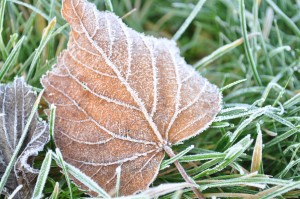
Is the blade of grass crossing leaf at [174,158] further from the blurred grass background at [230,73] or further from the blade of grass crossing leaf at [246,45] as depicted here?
the blade of grass crossing leaf at [246,45]

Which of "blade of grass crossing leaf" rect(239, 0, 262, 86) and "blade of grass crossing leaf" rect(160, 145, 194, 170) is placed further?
"blade of grass crossing leaf" rect(239, 0, 262, 86)

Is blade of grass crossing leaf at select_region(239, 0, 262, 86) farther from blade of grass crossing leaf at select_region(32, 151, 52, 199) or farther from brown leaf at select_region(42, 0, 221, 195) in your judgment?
blade of grass crossing leaf at select_region(32, 151, 52, 199)

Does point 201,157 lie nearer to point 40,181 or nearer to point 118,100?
point 118,100

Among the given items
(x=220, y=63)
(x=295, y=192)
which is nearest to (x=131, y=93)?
(x=295, y=192)

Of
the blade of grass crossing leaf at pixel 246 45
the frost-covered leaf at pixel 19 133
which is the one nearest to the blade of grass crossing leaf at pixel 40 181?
the frost-covered leaf at pixel 19 133

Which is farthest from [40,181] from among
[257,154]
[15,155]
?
[257,154]

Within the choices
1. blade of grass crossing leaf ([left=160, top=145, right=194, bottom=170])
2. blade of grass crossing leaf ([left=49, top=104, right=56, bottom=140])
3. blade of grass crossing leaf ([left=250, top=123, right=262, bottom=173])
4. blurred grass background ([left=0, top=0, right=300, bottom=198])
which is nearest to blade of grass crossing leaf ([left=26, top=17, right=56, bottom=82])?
blurred grass background ([left=0, top=0, right=300, bottom=198])
